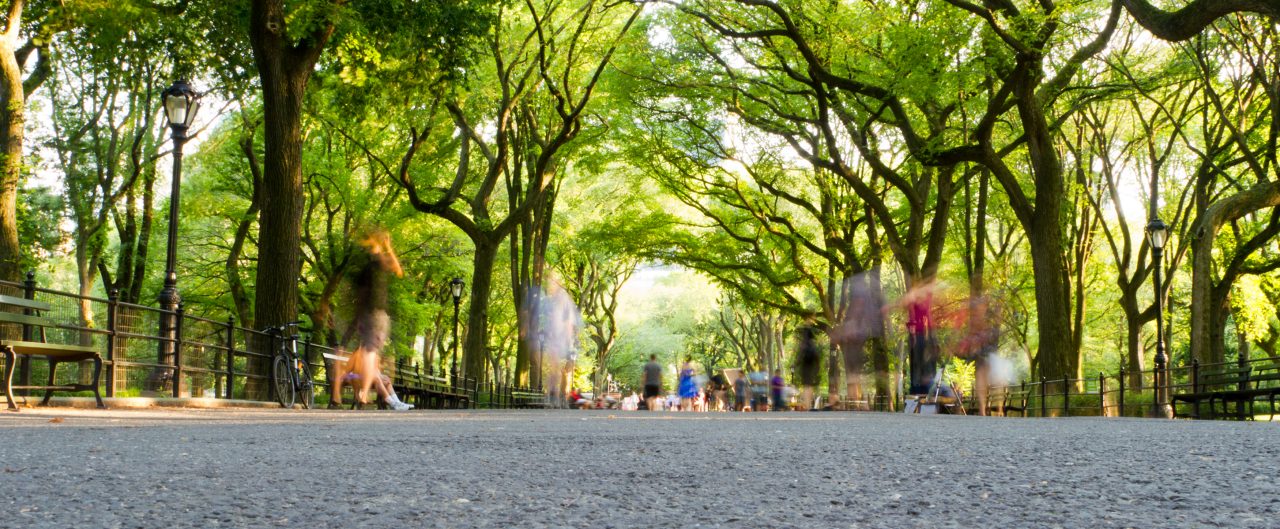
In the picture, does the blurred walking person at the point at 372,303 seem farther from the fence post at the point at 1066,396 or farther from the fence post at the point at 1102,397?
the fence post at the point at 1102,397

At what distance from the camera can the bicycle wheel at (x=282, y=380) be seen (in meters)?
Answer: 14.4

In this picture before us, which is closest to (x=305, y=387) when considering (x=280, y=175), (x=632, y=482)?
(x=280, y=175)

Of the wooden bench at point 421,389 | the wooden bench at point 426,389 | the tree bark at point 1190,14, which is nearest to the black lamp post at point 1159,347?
the tree bark at point 1190,14

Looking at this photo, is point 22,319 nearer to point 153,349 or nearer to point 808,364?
point 153,349

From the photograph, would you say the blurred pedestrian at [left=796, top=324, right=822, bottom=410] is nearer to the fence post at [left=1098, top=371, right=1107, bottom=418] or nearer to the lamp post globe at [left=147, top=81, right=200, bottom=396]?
the fence post at [left=1098, top=371, right=1107, bottom=418]

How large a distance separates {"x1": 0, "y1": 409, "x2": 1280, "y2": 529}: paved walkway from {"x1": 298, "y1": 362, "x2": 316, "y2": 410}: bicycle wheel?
27.1ft

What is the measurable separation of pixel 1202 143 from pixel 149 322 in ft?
82.7

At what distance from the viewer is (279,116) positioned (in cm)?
1483

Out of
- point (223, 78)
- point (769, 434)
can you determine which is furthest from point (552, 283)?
point (769, 434)

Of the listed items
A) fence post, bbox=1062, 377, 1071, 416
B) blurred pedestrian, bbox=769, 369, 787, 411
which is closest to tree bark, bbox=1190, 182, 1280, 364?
fence post, bbox=1062, 377, 1071, 416

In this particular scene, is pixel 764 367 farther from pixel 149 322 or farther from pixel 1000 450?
pixel 1000 450

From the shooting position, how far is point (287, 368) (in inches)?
578

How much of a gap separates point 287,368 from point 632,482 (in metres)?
11.4

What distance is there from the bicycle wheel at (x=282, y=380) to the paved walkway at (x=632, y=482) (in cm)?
757
